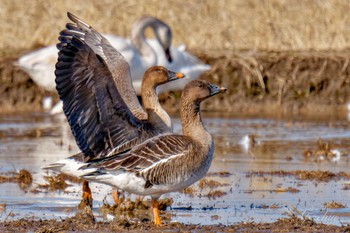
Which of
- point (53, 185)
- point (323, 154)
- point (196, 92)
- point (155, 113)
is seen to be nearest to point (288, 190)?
point (155, 113)

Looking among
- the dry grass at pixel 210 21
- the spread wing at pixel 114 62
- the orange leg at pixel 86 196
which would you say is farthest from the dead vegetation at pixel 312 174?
the dry grass at pixel 210 21

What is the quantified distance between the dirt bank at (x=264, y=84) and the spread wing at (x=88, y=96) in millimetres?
8077

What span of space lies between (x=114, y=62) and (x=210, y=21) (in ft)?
30.2

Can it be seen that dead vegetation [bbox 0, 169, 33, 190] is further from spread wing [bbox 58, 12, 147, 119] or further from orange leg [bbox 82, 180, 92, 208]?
spread wing [bbox 58, 12, 147, 119]

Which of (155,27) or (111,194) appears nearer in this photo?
(111,194)

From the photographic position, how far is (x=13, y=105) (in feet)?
55.5

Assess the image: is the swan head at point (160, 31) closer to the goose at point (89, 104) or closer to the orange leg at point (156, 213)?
the goose at point (89, 104)

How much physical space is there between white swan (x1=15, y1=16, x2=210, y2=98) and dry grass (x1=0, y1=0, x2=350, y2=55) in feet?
4.83

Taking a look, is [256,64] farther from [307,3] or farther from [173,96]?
[307,3]

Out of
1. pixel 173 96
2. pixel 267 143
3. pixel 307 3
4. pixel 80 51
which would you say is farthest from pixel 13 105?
pixel 80 51

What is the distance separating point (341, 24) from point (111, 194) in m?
10.7

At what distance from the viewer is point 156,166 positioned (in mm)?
7918

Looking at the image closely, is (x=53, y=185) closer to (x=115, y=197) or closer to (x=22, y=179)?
(x=22, y=179)

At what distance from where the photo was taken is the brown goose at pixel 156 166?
7926 mm
